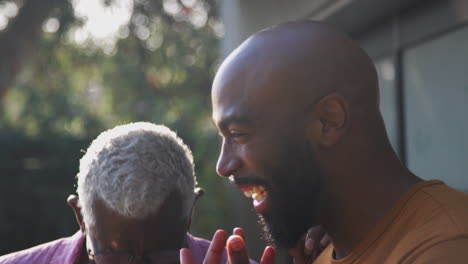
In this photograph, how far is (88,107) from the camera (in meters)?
15.9

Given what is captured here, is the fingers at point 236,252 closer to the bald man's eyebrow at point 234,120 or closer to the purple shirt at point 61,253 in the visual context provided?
the bald man's eyebrow at point 234,120

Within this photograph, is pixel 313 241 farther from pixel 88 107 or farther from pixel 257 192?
pixel 88 107

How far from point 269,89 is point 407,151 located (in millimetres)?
3050

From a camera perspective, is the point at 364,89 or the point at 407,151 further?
the point at 407,151

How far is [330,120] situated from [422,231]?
0.40m

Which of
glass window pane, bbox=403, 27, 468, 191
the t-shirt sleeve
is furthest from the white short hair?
glass window pane, bbox=403, 27, 468, 191

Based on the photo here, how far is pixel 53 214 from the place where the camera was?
26.7 ft

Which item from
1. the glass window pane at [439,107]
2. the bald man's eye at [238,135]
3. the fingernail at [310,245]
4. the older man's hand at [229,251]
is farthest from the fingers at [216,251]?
the glass window pane at [439,107]

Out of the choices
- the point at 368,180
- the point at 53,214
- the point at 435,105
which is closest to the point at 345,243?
the point at 368,180

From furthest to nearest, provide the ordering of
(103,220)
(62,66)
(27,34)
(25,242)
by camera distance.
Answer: (62,66), (27,34), (25,242), (103,220)

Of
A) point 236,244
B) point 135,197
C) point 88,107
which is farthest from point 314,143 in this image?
point 88,107

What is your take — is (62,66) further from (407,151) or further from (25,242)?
(407,151)

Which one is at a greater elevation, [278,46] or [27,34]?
[27,34]

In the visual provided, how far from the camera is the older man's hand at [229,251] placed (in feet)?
5.03
